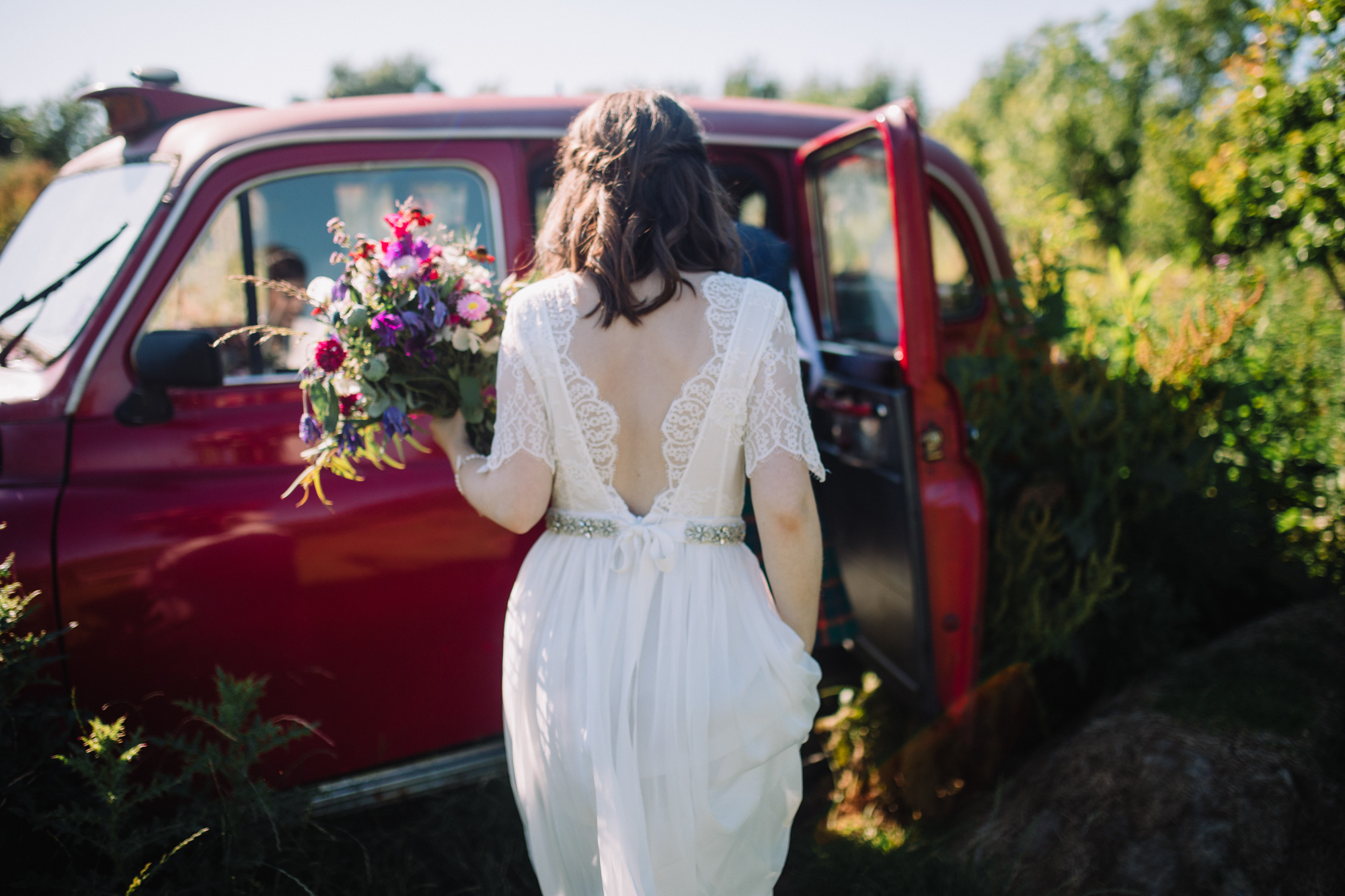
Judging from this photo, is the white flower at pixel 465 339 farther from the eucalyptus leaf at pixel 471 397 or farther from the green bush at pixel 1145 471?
the green bush at pixel 1145 471

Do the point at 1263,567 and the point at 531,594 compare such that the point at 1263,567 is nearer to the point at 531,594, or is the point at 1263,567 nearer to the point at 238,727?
the point at 531,594

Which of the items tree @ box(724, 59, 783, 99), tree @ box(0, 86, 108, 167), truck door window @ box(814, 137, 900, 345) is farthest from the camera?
tree @ box(724, 59, 783, 99)

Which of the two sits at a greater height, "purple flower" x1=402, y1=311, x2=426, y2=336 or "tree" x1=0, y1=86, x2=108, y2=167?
"tree" x1=0, y1=86, x2=108, y2=167

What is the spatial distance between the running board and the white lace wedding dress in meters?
0.77

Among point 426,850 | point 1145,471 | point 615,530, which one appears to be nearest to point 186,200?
point 615,530

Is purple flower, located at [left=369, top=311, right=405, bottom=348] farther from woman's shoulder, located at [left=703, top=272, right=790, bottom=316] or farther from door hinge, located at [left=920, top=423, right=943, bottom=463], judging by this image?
door hinge, located at [left=920, top=423, right=943, bottom=463]

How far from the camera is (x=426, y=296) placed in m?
1.82

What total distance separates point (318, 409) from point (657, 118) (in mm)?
998

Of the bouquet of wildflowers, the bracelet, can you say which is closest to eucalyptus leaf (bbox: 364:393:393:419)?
the bouquet of wildflowers

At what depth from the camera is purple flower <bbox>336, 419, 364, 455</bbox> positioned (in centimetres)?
185

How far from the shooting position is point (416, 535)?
7.38 feet

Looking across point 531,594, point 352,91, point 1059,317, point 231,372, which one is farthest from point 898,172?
point 352,91

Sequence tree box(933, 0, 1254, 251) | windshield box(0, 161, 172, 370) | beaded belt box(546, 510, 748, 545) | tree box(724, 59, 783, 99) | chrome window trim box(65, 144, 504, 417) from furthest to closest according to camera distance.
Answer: tree box(724, 59, 783, 99)
tree box(933, 0, 1254, 251)
windshield box(0, 161, 172, 370)
chrome window trim box(65, 144, 504, 417)
beaded belt box(546, 510, 748, 545)

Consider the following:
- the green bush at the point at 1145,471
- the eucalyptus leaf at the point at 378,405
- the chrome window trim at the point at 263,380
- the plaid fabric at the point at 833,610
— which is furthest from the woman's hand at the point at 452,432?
the green bush at the point at 1145,471
